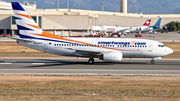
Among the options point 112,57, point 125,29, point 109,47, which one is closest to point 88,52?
point 109,47

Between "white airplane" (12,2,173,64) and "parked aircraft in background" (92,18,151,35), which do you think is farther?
"parked aircraft in background" (92,18,151,35)

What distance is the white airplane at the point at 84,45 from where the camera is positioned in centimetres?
3722

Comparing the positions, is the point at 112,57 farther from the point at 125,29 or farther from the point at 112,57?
the point at 125,29

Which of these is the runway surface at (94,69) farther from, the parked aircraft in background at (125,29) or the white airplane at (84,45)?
the parked aircraft in background at (125,29)

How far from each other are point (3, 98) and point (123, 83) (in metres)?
11.0

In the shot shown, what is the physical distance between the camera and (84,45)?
A: 124 feet

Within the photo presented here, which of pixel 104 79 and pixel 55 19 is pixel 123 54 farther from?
pixel 55 19

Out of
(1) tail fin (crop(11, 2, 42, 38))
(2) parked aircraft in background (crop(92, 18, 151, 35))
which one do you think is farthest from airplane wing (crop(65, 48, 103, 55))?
(2) parked aircraft in background (crop(92, 18, 151, 35))

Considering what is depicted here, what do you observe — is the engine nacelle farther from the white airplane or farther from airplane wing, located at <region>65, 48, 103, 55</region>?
airplane wing, located at <region>65, 48, 103, 55</region>

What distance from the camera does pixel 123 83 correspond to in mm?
23078

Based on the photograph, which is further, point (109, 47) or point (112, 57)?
point (109, 47)

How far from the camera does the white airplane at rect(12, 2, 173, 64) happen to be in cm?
3722

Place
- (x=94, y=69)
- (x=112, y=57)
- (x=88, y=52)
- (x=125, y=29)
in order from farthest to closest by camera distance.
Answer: (x=125, y=29), (x=88, y=52), (x=112, y=57), (x=94, y=69)

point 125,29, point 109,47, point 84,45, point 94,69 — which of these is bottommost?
point 94,69
